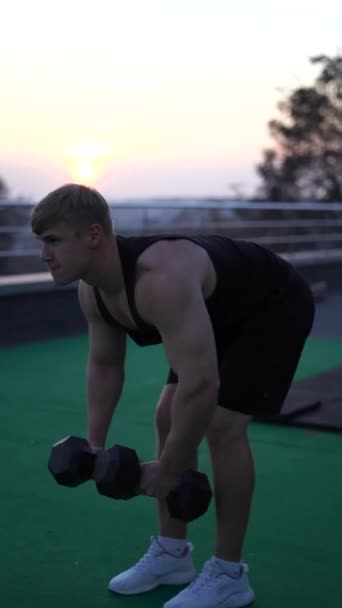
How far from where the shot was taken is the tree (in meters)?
24.6

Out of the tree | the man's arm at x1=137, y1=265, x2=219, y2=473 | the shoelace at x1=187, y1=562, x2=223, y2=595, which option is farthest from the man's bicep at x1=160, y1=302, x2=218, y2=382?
the tree

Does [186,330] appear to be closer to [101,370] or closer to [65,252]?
[65,252]

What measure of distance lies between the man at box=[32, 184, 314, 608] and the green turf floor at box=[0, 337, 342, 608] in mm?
154

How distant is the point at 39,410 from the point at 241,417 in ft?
8.70

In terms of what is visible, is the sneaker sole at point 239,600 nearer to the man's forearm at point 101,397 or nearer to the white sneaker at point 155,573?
the white sneaker at point 155,573

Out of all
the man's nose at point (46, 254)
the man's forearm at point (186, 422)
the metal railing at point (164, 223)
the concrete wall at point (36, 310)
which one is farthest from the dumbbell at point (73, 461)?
the metal railing at point (164, 223)

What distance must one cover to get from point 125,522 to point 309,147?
23.3m

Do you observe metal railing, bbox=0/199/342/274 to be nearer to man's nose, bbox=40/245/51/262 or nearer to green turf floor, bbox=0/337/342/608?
green turf floor, bbox=0/337/342/608

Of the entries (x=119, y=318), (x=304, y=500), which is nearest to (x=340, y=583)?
(x=304, y=500)

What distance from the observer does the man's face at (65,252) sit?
6.89ft

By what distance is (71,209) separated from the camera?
2082 millimetres

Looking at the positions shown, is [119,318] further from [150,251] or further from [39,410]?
[39,410]

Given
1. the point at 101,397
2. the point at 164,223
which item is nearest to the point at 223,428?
the point at 101,397

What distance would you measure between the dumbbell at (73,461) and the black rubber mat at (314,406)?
7.35 feet
